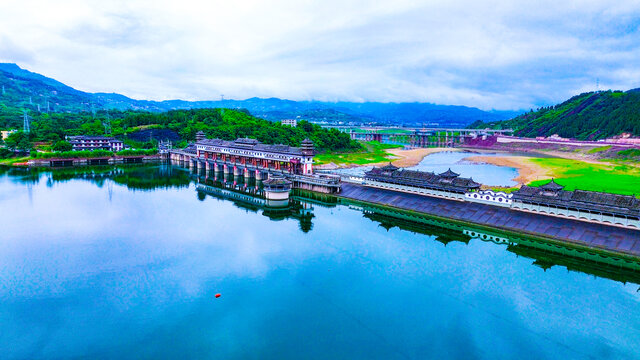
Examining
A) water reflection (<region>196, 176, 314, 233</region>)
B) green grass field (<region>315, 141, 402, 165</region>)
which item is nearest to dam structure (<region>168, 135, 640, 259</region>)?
water reflection (<region>196, 176, 314, 233</region>)

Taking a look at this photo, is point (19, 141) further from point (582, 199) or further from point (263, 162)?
point (582, 199)

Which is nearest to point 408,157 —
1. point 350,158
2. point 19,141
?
point 350,158

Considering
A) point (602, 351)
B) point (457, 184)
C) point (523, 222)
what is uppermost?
point (457, 184)

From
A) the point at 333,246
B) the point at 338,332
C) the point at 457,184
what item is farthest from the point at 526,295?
the point at 457,184

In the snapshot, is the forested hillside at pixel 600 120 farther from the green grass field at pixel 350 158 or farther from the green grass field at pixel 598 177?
the green grass field at pixel 350 158

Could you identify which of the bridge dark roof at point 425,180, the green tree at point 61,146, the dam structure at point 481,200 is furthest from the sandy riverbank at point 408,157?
the green tree at point 61,146

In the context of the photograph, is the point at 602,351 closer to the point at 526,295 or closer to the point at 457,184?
the point at 526,295
